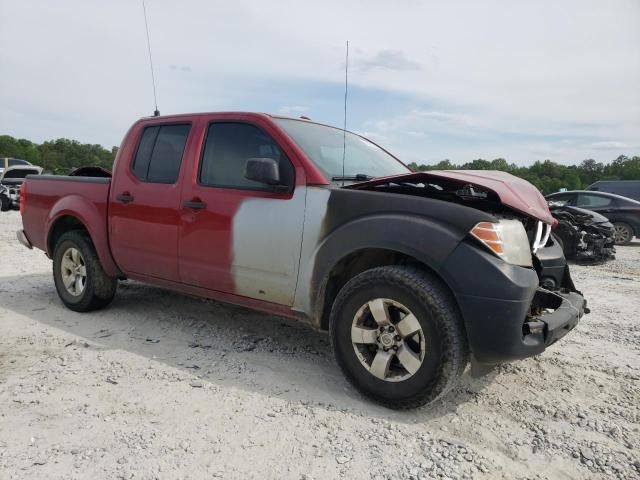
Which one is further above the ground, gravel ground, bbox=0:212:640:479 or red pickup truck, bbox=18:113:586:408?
red pickup truck, bbox=18:113:586:408

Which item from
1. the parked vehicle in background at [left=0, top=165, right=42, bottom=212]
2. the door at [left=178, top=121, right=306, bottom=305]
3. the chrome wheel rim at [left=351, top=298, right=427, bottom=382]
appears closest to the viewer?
the chrome wheel rim at [left=351, top=298, right=427, bottom=382]

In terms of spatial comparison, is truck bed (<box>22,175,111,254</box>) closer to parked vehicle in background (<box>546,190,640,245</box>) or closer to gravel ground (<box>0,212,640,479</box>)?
gravel ground (<box>0,212,640,479</box>)

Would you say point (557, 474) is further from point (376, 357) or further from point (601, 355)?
point (601, 355)

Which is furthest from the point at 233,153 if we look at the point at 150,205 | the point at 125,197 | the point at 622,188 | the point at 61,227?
the point at 622,188

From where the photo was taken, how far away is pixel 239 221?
360 centimetres

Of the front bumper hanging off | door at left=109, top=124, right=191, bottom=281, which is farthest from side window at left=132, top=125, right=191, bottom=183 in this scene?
the front bumper hanging off

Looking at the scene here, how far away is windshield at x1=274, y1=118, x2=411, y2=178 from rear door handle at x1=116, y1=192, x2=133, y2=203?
1.54 m

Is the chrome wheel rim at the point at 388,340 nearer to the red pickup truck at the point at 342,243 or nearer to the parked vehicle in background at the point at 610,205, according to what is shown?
the red pickup truck at the point at 342,243

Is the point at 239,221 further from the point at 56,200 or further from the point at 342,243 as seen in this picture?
the point at 56,200

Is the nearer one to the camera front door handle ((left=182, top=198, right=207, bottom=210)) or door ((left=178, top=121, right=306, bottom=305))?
door ((left=178, top=121, right=306, bottom=305))

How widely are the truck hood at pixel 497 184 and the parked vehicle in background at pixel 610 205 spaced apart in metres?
9.79

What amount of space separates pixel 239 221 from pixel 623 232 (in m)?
12.2

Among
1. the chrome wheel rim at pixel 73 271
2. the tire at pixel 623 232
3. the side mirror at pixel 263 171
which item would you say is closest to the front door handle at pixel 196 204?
the side mirror at pixel 263 171

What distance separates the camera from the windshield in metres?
3.64
